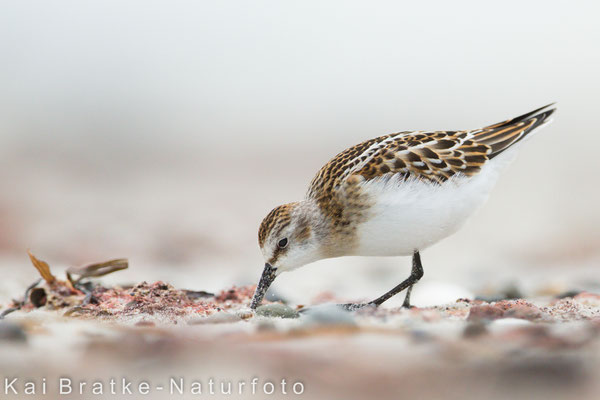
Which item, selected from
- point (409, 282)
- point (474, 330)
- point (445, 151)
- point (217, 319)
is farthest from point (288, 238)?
point (474, 330)

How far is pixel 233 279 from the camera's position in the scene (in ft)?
23.4

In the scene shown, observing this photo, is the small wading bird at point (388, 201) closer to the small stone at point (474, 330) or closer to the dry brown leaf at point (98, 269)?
the small stone at point (474, 330)

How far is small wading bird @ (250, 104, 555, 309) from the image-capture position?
16.7ft

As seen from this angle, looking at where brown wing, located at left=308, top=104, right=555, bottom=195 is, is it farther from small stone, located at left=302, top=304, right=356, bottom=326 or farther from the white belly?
small stone, located at left=302, top=304, right=356, bottom=326

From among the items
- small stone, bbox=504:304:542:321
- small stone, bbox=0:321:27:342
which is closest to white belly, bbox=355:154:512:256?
small stone, bbox=504:304:542:321

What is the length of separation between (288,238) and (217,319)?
3.14ft

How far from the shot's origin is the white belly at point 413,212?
5055mm

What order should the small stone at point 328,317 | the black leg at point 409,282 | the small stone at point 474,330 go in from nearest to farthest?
the small stone at point 474,330 → the small stone at point 328,317 → the black leg at point 409,282

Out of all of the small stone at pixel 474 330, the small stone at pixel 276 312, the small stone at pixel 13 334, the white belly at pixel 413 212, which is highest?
the white belly at pixel 413 212

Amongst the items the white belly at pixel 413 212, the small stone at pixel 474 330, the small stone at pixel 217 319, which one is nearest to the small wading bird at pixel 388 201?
the white belly at pixel 413 212

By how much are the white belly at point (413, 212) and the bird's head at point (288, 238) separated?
0.37 metres

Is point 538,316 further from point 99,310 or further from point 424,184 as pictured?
point 99,310

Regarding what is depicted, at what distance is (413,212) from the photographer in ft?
16.6

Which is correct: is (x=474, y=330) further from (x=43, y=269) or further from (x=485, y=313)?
(x=43, y=269)
